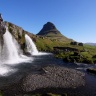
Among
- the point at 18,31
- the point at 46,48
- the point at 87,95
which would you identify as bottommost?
the point at 87,95

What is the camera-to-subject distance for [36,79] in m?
53.8

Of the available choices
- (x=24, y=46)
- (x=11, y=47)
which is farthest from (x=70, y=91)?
(x=24, y=46)

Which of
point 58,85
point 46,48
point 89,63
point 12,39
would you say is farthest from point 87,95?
point 46,48

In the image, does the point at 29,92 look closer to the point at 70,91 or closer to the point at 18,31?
the point at 70,91

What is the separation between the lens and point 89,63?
91812 millimetres

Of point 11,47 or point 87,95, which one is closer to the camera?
point 87,95

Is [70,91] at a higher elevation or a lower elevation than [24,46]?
lower

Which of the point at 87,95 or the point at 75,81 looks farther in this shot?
the point at 75,81

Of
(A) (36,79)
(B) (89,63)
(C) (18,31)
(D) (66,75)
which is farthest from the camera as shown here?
(C) (18,31)

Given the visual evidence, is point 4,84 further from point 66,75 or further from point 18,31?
point 18,31

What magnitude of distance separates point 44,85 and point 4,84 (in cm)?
1132

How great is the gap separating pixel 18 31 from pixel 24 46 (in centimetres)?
1140

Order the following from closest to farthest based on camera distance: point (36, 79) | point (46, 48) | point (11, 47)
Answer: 1. point (36, 79)
2. point (11, 47)
3. point (46, 48)

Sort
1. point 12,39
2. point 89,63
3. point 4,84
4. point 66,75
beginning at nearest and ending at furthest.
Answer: point 4,84, point 66,75, point 89,63, point 12,39
